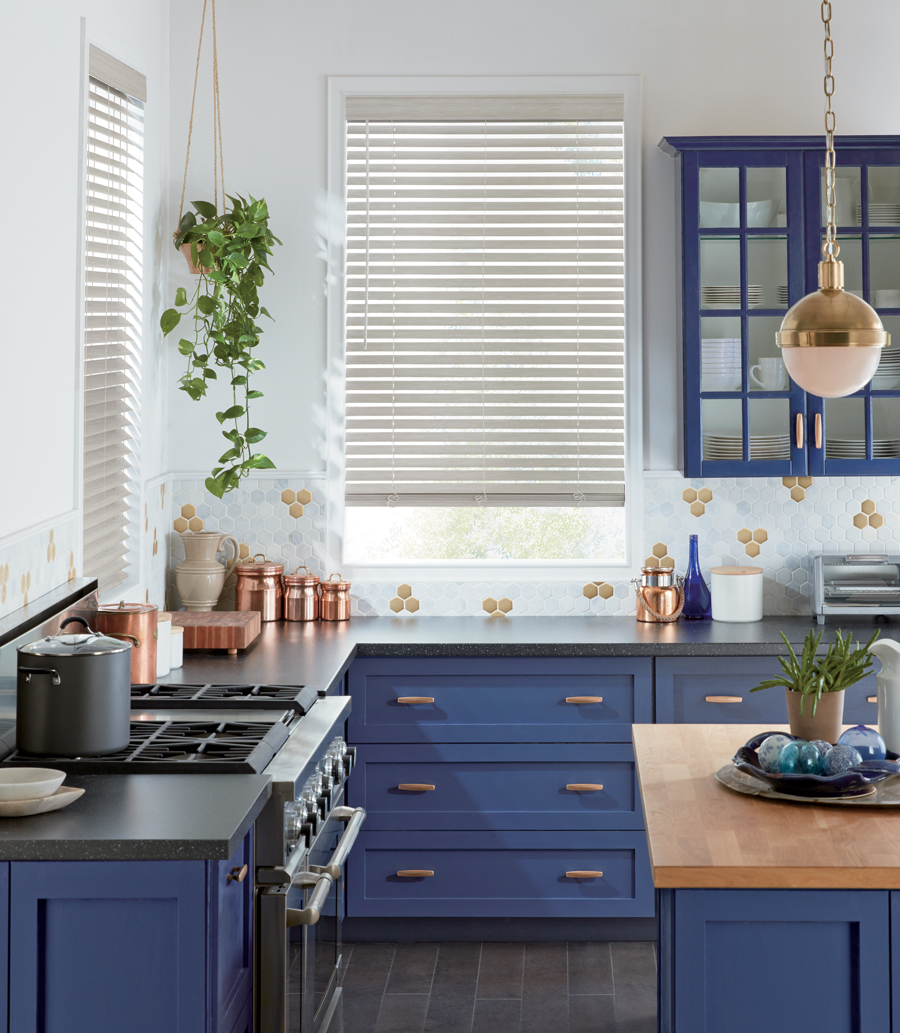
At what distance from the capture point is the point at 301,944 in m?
2.39

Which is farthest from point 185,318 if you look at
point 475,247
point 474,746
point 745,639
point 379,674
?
point 745,639

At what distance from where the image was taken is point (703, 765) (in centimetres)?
253

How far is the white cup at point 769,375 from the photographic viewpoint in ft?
13.3

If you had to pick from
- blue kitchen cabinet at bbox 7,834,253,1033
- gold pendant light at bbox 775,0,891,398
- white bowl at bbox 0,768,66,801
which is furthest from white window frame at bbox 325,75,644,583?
blue kitchen cabinet at bbox 7,834,253,1033

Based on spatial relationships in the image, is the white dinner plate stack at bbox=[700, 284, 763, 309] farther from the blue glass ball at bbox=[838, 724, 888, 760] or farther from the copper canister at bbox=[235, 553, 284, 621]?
the blue glass ball at bbox=[838, 724, 888, 760]

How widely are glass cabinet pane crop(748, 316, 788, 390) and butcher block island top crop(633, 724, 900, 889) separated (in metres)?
1.86

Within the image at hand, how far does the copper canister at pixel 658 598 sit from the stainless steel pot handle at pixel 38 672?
2270 millimetres

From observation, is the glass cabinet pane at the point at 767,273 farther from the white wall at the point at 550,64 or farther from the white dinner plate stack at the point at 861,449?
the white dinner plate stack at the point at 861,449

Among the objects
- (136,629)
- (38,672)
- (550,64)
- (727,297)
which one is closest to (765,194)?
(727,297)

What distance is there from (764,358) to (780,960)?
8.06 feet

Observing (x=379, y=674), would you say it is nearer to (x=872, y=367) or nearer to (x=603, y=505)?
(x=603, y=505)

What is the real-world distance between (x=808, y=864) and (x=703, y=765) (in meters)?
0.58

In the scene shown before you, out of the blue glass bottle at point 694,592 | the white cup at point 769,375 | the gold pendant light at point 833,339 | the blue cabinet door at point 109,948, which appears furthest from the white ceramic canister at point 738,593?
the blue cabinet door at point 109,948

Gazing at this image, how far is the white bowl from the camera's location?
2.08m
